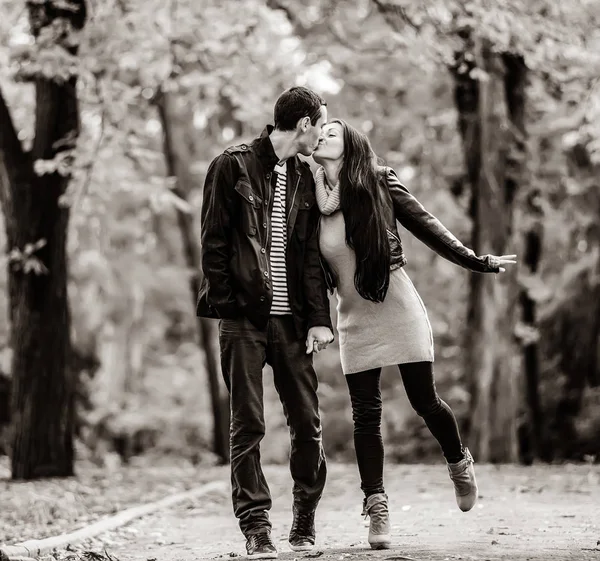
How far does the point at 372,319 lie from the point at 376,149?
10103mm

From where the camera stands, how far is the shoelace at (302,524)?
17.4 feet

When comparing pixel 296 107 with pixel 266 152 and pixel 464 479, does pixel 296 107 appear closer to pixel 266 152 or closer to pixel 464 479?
pixel 266 152

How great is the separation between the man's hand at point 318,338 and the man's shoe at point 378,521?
33.6 inches

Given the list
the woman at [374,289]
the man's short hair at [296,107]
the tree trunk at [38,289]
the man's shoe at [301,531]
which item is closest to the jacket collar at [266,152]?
the man's short hair at [296,107]

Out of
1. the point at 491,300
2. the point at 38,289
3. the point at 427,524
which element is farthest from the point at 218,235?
the point at 491,300

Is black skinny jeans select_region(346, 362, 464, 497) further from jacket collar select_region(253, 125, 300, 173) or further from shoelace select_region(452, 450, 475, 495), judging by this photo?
jacket collar select_region(253, 125, 300, 173)

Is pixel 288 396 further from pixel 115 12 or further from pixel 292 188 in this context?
pixel 115 12

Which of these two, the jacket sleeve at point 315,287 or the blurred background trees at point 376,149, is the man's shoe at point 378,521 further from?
the blurred background trees at point 376,149

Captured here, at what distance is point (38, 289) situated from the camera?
1134cm

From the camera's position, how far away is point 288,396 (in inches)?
207

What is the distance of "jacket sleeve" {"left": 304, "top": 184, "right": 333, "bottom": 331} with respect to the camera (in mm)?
5227

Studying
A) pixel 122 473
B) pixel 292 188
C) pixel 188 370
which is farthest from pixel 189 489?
pixel 188 370

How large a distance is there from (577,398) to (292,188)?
42.0 feet

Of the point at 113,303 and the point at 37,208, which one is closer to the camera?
the point at 37,208
